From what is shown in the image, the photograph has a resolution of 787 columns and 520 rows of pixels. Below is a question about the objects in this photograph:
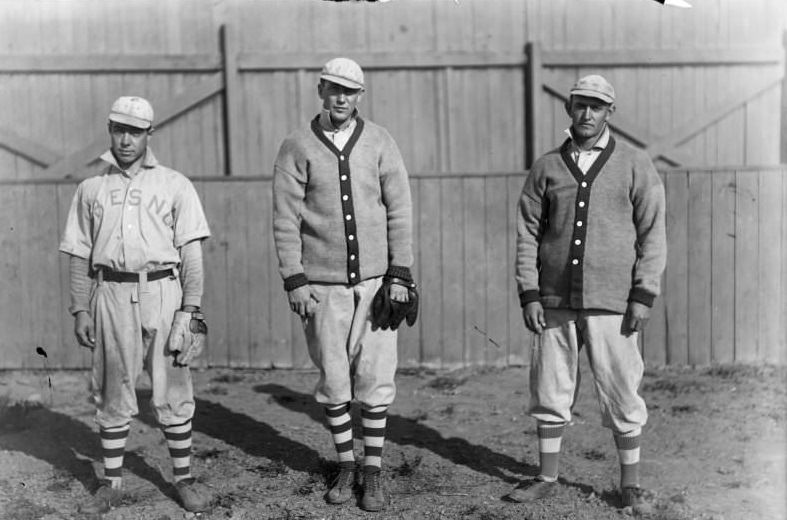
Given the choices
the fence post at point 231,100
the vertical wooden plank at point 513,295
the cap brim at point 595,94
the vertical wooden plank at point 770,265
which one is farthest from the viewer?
the fence post at point 231,100

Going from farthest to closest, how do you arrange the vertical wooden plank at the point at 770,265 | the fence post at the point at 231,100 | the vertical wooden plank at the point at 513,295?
the fence post at the point at 231,100
the vertical wooden plank at the point at 513,295
the vertical wooden plank at the point at 770,265

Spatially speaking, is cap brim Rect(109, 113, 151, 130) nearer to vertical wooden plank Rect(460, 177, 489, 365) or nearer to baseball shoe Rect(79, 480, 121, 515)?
baseball shoe Rect(79, 480, 121, 515)

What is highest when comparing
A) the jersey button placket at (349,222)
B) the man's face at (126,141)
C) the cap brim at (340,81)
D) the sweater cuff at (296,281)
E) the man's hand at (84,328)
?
the cap brim at (340,81)

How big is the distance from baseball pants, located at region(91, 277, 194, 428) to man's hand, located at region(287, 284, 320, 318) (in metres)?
0.55

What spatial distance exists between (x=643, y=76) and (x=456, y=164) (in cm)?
188

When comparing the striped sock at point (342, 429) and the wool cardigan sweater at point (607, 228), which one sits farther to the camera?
the striped sock at point (342, 429)

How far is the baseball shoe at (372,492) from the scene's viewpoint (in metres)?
4.55

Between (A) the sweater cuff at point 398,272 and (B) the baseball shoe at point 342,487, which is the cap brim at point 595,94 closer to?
(A) the sweater cuff at point 398,272

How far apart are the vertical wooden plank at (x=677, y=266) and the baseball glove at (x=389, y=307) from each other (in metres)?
3.33

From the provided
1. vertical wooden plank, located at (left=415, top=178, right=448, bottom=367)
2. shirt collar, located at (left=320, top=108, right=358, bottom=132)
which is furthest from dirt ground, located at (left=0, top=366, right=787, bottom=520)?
shirt collar, located at (left=320, top=108, right=358, bottom=132)

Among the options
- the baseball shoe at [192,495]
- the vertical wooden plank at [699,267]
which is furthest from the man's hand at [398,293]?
the vertical wooden plank at [699,267]

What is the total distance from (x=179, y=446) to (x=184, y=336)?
0.56 meters

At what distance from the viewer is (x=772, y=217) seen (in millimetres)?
7320

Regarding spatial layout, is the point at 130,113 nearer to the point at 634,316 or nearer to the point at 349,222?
the point at 349,222
